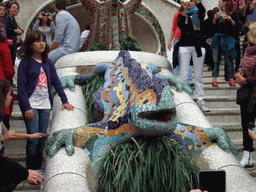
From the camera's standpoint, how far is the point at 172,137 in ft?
9.18

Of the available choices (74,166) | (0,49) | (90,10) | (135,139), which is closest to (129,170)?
(135,139)

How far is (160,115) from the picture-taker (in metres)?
2.34

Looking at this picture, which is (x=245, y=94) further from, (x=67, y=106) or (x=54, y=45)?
(x=54, y=45)

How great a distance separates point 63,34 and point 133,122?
2909mm

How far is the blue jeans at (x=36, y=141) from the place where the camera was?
3217 millimetres

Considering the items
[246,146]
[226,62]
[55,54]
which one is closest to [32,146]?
[55,54]

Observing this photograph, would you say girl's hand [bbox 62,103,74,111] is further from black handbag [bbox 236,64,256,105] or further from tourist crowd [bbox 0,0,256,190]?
black handbag [bbox 236,64,256,105]

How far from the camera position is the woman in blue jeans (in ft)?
10.6

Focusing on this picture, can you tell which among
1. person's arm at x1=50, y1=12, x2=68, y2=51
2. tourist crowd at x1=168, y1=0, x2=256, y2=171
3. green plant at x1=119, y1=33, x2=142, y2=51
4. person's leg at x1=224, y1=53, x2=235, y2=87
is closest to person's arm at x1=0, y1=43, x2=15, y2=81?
person's arm at x1=50, y1=12, x2=68, y2=51

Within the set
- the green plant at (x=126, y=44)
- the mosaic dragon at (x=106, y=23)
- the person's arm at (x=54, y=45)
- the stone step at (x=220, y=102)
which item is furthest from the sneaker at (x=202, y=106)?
the person's arm at (x=54, y=45)

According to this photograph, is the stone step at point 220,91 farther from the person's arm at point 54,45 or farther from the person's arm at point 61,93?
the person's arm at point 61,93

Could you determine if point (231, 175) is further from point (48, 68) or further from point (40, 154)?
point (48, 68)

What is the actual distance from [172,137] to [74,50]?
9.02ft

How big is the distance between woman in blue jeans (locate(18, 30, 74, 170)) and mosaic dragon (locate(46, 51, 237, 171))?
49 centimetres
